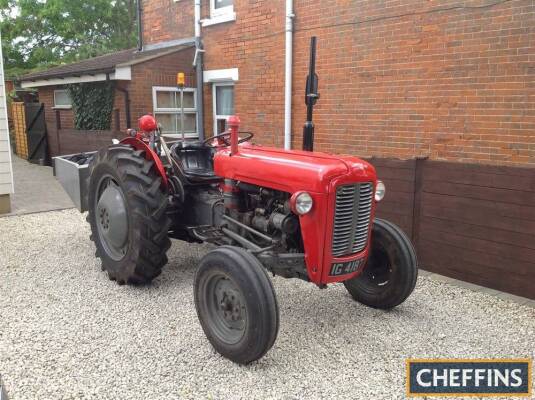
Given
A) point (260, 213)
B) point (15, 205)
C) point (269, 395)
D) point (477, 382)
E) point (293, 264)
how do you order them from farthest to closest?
point (15, 205) → point (260, 213) → point (293, 264) → point (477, 382) → point (269, 395)

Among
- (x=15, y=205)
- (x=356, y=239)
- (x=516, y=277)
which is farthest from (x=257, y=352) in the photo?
(x=15, y=205)

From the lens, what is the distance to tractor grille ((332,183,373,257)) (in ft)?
11.0

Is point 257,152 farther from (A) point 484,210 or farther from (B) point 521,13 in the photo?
(B) point 521,13

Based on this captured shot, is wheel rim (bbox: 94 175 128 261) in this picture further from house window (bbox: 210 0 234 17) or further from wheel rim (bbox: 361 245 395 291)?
house window (bbox: 210 0 234 17)

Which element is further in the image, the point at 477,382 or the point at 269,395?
the point at 477,382

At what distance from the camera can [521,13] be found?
4621 mm

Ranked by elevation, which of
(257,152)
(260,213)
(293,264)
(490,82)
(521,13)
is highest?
(521,13)

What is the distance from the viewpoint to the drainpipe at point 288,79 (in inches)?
272

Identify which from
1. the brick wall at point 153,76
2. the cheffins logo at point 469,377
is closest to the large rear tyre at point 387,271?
the cheffins logo at point 469,377

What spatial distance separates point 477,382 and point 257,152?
2182mm

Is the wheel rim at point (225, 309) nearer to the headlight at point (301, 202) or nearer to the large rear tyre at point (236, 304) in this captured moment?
the large rear tyre at point (236, 304)

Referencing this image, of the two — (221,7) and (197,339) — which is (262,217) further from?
(221,7)

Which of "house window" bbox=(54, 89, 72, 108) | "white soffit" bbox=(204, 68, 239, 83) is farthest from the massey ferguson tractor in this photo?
"house window" bbox=(54, 89, 72, 108)

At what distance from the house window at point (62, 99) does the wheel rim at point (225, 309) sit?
973 centimetres
